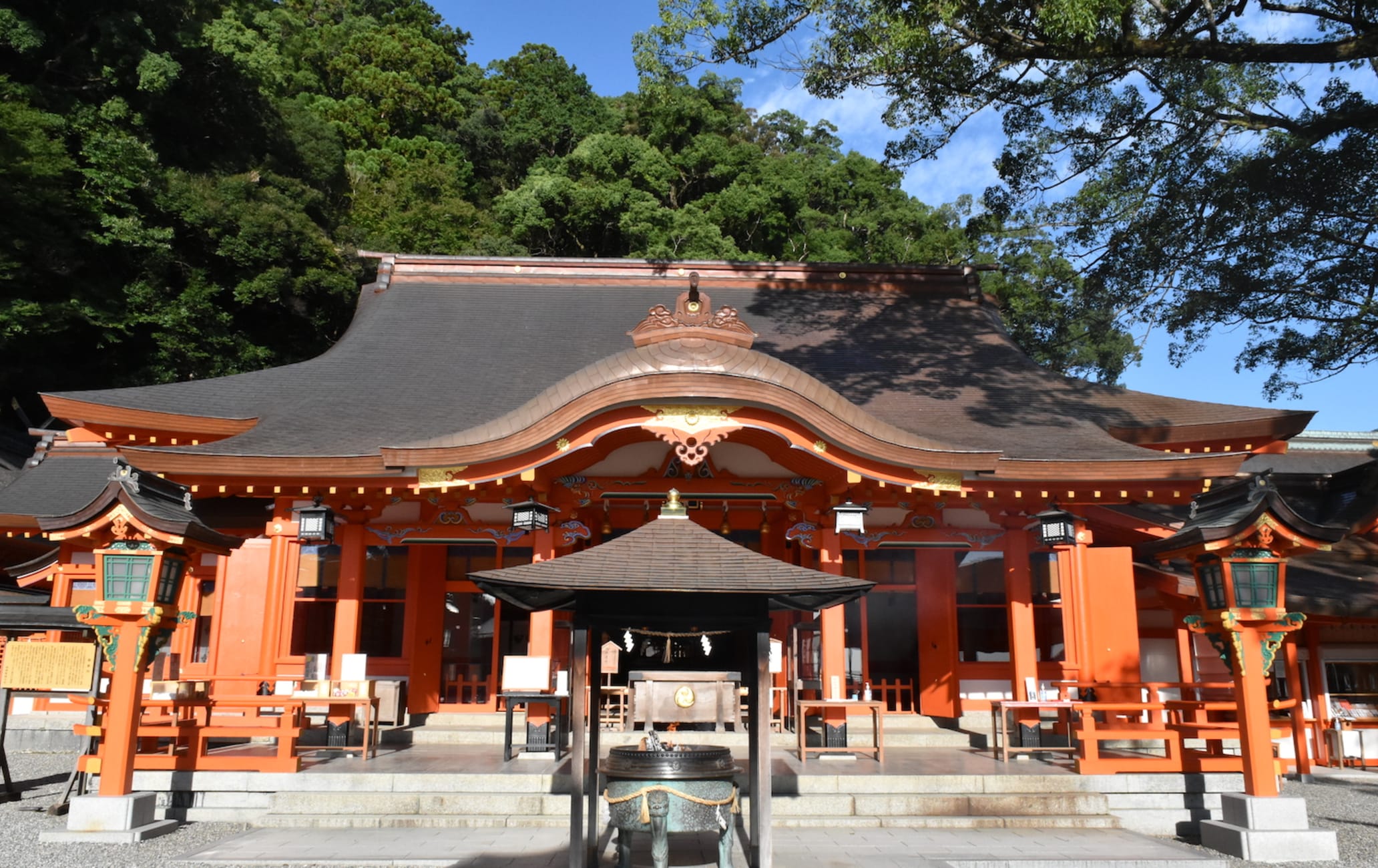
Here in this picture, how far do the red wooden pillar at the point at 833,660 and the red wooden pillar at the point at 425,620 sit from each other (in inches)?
193

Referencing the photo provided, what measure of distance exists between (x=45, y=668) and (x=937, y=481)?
836 cm

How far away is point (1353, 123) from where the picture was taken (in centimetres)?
982

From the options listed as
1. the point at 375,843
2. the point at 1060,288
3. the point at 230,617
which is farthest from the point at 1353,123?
the point at 230,617

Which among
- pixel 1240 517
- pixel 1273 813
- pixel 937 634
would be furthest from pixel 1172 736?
pixel 937 634

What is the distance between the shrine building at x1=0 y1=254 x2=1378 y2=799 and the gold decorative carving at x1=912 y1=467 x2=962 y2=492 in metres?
0.03

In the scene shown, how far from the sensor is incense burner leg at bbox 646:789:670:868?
536 cm

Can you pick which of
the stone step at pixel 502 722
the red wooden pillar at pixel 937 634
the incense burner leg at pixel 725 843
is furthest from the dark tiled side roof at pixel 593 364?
the incense burner leg at pixel 725 843

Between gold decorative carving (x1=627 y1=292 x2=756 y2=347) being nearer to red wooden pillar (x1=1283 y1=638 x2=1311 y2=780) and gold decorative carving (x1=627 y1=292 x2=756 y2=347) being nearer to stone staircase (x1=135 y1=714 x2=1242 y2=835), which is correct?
stone staircase (x1=135 y1=714 x2=1242 y2=835)

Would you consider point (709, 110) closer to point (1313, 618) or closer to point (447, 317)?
point (447, 317)

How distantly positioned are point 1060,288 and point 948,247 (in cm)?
1872

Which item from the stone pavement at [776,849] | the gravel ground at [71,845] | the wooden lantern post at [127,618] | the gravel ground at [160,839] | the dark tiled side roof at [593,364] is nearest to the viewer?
the stone pavement at [776,849]

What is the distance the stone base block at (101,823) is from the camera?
705 cm

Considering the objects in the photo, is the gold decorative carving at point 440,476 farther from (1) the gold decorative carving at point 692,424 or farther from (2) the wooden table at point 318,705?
(2) the wooden table at point 318,705

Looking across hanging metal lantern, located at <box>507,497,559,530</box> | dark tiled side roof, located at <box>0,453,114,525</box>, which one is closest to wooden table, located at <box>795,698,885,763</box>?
hanging metal lantern, located at <box>507,497,559,530</box>
